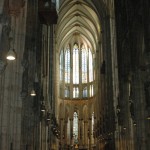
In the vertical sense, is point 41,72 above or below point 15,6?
below

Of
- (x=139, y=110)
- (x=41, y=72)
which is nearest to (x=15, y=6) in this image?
(x=41, y=72)

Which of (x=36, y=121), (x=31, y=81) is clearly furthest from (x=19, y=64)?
(x=36, y=121)

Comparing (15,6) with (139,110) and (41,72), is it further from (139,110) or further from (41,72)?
(139,110)

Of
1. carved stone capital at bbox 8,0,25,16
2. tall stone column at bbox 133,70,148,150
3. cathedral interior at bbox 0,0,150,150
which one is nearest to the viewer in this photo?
cathedral interior at bbox 0,0,150,150

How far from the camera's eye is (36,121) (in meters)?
23.6

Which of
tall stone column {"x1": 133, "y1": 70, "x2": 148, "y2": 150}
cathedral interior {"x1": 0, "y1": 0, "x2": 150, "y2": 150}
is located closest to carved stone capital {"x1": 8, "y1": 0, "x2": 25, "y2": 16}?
cathedral interior {"x1": 0, "y1": 0, "x2": 150, "y2": 150}

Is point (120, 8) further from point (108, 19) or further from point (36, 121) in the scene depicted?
point (36, 121)

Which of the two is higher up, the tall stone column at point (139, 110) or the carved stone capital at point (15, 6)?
the carved stone capital at point (15, 6)

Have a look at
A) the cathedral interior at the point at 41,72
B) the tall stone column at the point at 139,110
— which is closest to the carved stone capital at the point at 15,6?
the cathedral interior at the point at 41,72

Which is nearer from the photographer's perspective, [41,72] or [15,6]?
[15,6]

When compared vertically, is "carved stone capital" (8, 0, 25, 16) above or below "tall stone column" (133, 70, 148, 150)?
above

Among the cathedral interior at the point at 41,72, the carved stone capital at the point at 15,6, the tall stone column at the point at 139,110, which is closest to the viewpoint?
the cathedral interior at the point at 41,72

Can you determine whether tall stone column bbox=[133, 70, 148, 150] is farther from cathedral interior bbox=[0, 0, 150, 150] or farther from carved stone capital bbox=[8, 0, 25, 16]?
carved stone capital bbox=[8, 0, 25, 16]

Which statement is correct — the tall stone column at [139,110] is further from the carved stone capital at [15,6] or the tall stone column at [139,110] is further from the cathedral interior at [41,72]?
the carved stone capital at [15,6]
